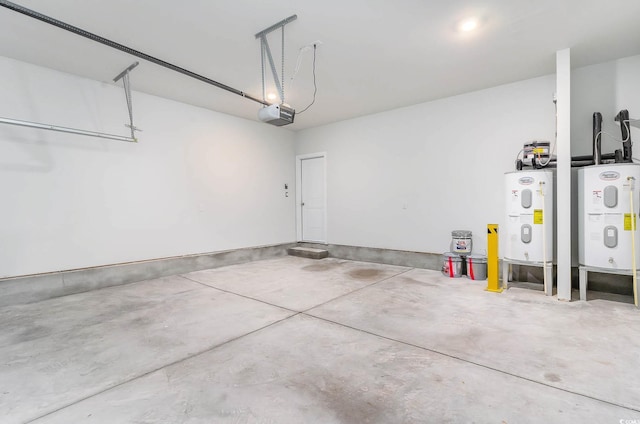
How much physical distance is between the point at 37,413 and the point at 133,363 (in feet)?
1.86

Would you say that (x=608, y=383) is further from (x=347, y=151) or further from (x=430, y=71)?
(x=347, y=151)

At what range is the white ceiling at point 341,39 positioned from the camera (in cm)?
274

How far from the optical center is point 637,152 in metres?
3.66

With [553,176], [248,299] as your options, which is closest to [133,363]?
[248,299]

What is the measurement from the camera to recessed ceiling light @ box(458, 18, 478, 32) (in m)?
2.95

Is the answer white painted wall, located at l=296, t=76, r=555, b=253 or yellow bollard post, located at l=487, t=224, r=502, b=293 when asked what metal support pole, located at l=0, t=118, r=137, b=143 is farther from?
yellow bollard post, located at l=487, t=224, r=502, b=293

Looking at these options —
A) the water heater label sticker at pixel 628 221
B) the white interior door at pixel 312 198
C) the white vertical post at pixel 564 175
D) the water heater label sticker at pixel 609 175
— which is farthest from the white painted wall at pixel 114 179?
the water heater label sticker at pixel 628 221

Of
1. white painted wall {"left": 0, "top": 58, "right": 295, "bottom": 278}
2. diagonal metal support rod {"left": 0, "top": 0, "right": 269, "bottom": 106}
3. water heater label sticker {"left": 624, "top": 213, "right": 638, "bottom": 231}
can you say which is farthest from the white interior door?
water heater label sticker {"left": 624, "top": 213, "right": 638, "bottom": 231}

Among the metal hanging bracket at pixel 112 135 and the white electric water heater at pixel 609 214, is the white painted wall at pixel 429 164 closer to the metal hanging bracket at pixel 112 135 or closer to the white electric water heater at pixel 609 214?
the white electric water heater at pixel 609 214

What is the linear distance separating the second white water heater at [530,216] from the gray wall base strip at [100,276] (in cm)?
482

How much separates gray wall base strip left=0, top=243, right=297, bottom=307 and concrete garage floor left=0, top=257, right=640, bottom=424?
21cm

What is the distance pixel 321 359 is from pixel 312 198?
5.11 meters

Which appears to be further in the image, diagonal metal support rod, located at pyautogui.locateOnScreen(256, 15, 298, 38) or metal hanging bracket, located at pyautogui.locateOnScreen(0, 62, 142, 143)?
metal hanging bracket, located at pyautogui.locateOnScreen(0, 62, 142, 143)

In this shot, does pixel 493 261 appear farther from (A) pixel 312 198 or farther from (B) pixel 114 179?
(B) pixel 114 179
